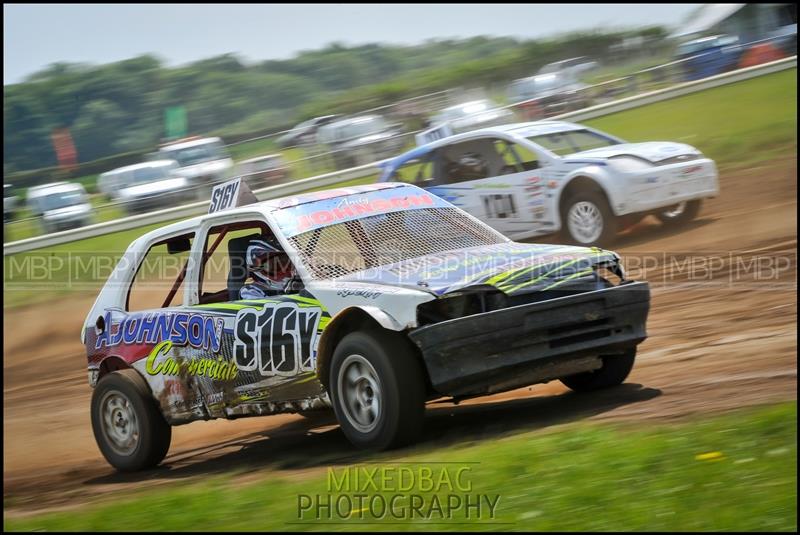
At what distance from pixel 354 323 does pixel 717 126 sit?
Result: 13.7m

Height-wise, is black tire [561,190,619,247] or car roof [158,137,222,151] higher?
car roof [158,137,222,151]

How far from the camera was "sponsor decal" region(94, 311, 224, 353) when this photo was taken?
21.7 ft

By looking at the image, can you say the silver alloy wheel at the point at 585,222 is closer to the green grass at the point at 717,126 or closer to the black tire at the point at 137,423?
the green grass at the point at 717,126

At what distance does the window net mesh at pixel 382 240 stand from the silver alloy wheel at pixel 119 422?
1.83m

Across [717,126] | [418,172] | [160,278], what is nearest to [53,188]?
[160,278]

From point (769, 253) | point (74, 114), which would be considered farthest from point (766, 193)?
point (74, 114)

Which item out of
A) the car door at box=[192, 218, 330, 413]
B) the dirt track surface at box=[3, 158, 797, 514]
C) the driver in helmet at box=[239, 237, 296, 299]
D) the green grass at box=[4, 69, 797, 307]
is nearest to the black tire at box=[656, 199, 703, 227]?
the dirt track surface at box=[3, 158, 797, 514]

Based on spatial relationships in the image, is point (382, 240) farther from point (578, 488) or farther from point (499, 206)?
point (499, 206)

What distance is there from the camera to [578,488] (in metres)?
4.38

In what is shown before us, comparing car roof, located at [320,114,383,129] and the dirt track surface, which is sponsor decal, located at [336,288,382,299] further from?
car roof, located at [320,114,383,129]

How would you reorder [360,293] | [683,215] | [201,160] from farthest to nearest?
[201,160], [683,215], [360,293]

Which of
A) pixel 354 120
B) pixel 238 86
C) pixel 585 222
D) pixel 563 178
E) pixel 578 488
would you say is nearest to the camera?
pixel 578 488

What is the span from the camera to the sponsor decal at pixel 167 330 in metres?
6.61

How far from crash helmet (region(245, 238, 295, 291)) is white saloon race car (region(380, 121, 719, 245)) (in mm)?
6209
